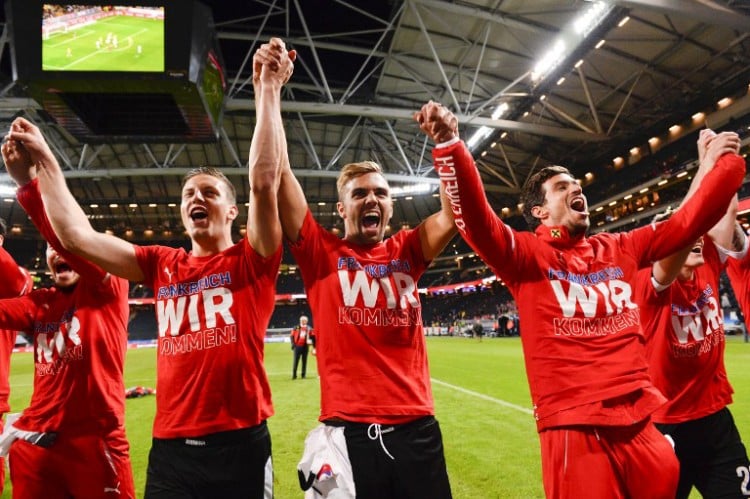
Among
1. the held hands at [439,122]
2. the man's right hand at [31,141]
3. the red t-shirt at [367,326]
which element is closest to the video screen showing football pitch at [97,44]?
the man's right hand at [31,141]

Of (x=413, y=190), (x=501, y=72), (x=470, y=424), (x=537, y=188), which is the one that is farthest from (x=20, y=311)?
(x=413, y=190)

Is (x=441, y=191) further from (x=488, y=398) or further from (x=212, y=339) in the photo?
(x=488, y=398)

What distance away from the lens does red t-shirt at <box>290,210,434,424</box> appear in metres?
2.30

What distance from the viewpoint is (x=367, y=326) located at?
2422 mm

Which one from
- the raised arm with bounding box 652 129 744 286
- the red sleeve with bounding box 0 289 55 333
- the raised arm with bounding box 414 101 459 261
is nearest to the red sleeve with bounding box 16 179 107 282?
the red sleeve with bounding box 0 289 55 333

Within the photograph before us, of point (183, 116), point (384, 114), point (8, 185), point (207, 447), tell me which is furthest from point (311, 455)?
point (8, 185)

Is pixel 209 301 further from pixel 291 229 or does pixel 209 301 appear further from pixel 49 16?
pixel 49 16

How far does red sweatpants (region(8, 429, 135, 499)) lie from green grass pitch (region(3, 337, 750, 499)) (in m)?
2.13

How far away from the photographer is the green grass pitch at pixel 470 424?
16.2 feet

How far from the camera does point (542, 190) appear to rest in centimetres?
292

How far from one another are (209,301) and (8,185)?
1262 inches

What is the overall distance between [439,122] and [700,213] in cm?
150

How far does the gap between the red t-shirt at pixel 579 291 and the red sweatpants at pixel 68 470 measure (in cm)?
242

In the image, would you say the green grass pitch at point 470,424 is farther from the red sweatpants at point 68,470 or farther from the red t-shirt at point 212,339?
the red t-shirt at point 212,339
